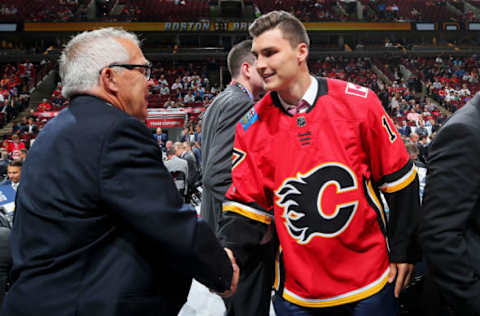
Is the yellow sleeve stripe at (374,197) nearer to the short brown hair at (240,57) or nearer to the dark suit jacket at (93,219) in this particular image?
the dark suit jacket at (93,219)

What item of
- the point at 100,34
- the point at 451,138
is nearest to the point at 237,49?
the point at 100,34

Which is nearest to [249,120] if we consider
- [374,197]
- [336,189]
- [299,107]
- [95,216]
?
[299,107]

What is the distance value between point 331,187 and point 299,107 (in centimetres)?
34

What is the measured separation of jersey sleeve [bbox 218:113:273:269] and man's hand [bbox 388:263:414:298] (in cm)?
50

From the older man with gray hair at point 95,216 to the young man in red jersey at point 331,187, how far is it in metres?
0.40

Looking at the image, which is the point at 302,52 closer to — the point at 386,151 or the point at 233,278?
the point at 386,151

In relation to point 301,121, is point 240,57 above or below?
above

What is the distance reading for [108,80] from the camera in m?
1.26

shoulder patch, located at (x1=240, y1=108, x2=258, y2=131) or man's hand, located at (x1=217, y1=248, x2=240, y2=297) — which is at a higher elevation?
shoulder patch, located at (x1=240, y1=108, x2=258, y2=131)

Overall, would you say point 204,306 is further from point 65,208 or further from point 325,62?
point 325,62

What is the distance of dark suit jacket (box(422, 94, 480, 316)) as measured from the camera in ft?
3.81

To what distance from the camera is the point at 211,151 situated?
2072mm

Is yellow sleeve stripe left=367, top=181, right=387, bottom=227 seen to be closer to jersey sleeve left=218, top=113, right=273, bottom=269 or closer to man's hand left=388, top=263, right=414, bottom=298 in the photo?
man's hand left=388, top=263, right=414, bottom=298

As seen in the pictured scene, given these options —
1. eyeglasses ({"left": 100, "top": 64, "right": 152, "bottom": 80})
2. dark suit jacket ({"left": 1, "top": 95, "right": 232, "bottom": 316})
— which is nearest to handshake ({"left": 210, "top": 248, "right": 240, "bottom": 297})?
dark suit jacket ({"left": 1, "top": 95, "right": 232, "bottom": 316})
